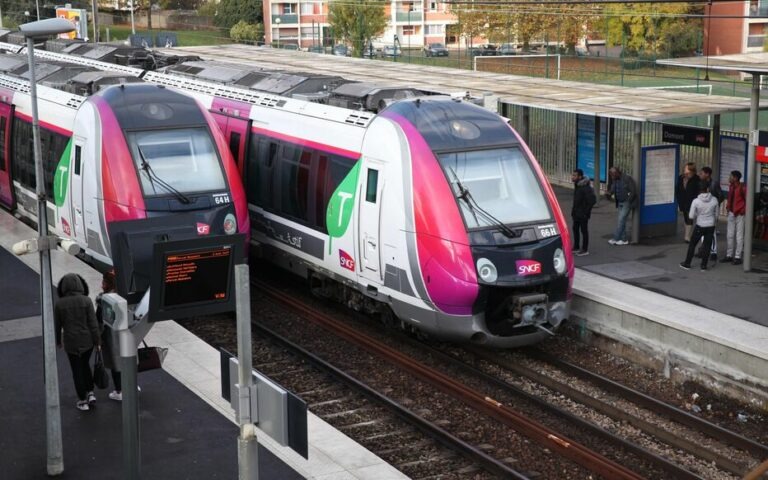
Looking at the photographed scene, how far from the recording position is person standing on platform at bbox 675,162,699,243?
2030cm

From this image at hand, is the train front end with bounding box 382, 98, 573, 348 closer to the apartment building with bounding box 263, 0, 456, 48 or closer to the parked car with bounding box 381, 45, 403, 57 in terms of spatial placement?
the parked car with bounding box 381, 45, 403, 57

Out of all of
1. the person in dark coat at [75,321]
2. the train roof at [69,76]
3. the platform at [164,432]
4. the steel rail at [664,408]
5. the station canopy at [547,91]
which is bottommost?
the steel rail at [664,408]

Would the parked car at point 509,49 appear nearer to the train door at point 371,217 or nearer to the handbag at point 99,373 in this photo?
the train door at point 371,217

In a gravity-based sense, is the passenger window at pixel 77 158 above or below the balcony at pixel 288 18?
below

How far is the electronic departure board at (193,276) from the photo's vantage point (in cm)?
862

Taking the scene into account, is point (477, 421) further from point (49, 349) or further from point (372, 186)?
point (49, 349)

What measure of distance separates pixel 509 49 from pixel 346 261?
44.3 meters

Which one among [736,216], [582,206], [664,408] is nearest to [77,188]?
[582,206]

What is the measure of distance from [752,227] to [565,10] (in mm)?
41438

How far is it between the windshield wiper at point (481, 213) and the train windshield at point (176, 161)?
4000 millimetres

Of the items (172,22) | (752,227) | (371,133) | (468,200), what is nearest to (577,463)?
(468,200)

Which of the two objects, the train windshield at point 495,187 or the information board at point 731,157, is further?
the information board at point 731,157

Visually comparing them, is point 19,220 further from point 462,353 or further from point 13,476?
point 13,476

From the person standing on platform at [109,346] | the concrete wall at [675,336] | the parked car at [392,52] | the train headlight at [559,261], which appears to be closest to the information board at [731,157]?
the concrete wall at [675,336]
